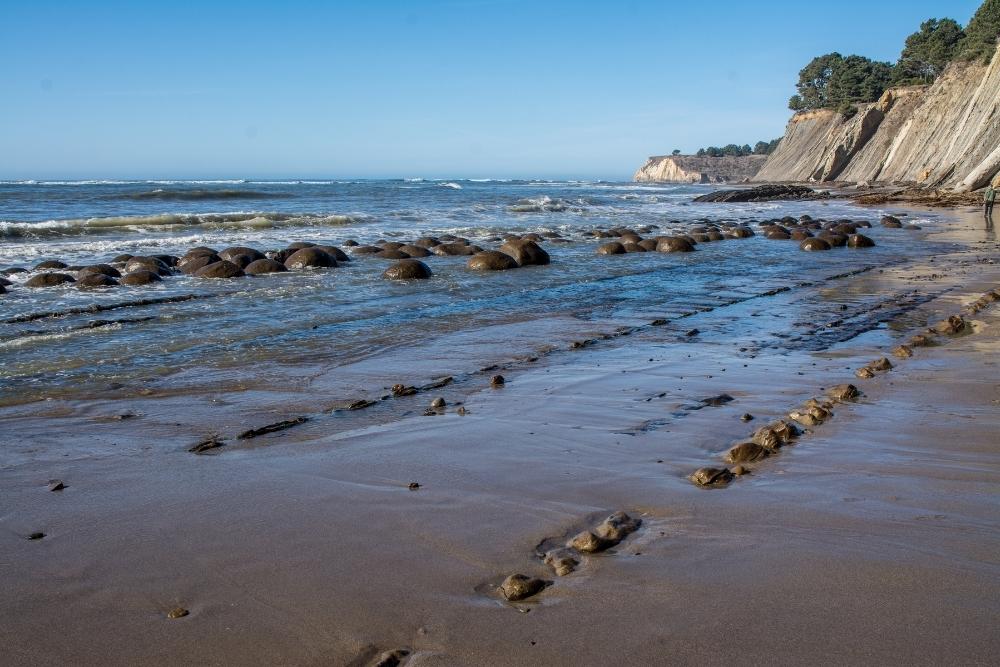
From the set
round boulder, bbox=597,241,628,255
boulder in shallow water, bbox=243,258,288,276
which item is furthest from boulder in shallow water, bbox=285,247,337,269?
round boulder, bbox=597,241,628,255

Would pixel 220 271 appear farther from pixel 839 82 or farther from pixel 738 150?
pixel 738 150

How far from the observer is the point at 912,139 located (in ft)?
186

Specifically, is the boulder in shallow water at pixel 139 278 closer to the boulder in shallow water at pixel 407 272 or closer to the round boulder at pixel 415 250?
the boulder in shallow water at pixel 407 272

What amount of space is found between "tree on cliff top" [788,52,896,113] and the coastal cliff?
3243 centimetres

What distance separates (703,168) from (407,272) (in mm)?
136474

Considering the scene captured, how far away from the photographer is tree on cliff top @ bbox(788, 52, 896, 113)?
3049 inches

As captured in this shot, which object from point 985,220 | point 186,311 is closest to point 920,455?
point 186,311

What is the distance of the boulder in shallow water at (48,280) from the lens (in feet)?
40.7

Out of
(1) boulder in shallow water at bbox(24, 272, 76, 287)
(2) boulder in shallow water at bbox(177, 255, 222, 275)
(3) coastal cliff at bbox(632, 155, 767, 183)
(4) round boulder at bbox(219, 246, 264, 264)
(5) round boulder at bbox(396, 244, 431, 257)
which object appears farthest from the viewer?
(3) coastal cliff at bbox(632, 155, 767, 183)

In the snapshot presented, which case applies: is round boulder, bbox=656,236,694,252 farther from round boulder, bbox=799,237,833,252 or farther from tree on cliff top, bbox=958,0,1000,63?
tree on cliff top, bbox=958,0,1000,63

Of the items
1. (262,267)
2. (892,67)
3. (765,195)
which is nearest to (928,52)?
(892,67)

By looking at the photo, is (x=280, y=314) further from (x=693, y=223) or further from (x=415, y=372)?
(x=693, y=223)

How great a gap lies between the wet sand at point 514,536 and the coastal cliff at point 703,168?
416 feet

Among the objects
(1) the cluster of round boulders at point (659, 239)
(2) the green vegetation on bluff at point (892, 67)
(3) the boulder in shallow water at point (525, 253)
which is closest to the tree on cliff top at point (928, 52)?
(2) the green vegetation on bluff at point (892, 67)
